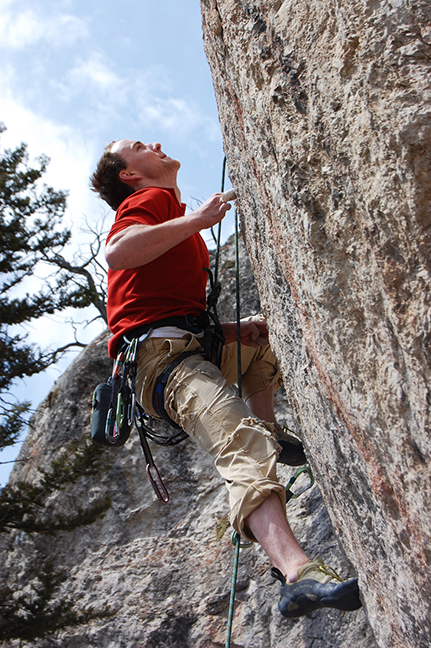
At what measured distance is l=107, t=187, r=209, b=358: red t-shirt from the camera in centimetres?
298

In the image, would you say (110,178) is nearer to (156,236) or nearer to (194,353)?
(156,236)

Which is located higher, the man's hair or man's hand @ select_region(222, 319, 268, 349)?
the man's hair

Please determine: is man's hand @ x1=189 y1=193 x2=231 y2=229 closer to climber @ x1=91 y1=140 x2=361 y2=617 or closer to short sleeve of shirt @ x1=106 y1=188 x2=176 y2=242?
climber @ x1=91 y1=140 x2=361 y2=617

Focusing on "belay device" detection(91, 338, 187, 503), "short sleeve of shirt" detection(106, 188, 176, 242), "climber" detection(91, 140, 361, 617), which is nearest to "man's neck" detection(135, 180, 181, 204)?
"climber" detection(91, 140, 361, 617)

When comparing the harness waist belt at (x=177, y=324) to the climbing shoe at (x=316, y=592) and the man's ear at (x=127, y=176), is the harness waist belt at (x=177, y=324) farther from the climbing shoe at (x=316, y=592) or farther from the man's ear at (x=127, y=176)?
the climbing shoe at (x=316, y=592)

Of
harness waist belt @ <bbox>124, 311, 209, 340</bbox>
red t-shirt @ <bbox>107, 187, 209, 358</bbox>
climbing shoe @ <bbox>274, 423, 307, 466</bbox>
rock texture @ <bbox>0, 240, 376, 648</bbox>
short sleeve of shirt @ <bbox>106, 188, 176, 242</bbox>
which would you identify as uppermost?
short sleeve of shirt @ <bbox>106, 188, 176, 242</bbox>

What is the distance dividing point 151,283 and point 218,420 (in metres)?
0.94

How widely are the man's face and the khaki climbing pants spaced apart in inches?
49.9

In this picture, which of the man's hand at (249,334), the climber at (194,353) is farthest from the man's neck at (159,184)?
the man's hand at (249,334)

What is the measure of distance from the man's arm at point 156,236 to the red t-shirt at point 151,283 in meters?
0.17

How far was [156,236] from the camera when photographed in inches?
107

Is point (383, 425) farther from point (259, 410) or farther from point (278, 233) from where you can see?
point (259, 410)

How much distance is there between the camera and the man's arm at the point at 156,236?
106 inches

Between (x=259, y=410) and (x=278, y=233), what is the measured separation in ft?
4.85
